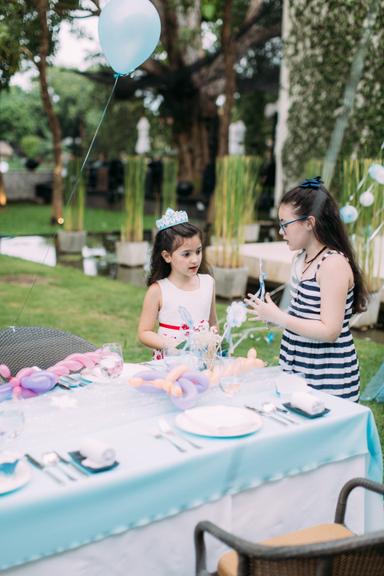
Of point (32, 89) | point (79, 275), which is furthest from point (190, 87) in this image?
point (32, 89)

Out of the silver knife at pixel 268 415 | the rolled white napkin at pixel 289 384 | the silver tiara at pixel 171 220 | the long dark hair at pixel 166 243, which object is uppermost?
the silver tiara at pixel 171 220

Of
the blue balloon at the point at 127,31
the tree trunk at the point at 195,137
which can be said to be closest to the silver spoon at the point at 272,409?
the blue balloon at the point at 127,31

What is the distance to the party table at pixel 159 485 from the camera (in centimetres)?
167

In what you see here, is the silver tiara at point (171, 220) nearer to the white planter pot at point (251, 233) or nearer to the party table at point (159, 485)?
the party table at point (159, 485)

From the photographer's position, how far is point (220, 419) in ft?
6.73

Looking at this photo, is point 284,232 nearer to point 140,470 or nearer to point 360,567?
point 140,470

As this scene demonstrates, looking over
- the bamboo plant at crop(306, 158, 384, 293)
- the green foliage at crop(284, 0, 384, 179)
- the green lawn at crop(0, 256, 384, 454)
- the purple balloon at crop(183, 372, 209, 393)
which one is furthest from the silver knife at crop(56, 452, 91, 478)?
the green foliage at crop(284, 0, 384, 179)

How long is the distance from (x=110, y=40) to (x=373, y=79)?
7.76 m

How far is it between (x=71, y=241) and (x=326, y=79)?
15.5 feet

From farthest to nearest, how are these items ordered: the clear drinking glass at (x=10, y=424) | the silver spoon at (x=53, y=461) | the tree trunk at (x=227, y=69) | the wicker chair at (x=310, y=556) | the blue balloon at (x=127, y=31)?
the tree trunk at (x=227, y=69)
the blue balloon at (x=127, y=31)
the clear drinking glass at (x=10, y=424)
the silver spoon at (x=53, y=461)
the wicker chair at (x=310, y=556)

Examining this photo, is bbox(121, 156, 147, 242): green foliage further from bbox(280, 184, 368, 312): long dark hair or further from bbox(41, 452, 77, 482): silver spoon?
bbox(41, 452, 77, 482): silver spoon

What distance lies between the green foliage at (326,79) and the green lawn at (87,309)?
14.5 feet

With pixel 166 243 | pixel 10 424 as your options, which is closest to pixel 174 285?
pixel 166 243

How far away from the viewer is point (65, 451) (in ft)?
6.13
